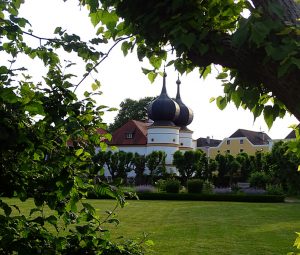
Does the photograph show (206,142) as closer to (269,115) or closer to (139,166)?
(139,166)

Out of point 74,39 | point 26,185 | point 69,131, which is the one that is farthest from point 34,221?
point 74,39

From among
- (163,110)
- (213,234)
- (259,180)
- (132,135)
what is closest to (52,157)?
(213,234)

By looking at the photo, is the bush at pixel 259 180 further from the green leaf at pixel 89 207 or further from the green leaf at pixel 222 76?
the green leaf at pixel 222 76

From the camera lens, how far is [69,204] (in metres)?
2.71

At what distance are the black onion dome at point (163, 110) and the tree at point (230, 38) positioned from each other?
164ft

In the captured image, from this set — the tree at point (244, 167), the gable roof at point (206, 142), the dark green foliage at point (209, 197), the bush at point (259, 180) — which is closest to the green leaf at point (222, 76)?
the dark green foliage at point (209, 197)

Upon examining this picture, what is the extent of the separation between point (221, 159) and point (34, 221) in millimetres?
41437

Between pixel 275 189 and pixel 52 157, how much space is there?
Result: 115ft

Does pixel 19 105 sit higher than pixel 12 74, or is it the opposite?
pixel 12 74

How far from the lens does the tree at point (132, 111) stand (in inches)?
2613

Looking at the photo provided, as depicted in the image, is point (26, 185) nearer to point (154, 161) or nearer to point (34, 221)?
point (34, 221)

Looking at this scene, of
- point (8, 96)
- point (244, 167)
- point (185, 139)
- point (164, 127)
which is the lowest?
point (8, 96)

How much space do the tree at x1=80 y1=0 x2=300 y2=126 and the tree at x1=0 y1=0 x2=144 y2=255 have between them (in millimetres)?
520

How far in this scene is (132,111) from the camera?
66.9 m
